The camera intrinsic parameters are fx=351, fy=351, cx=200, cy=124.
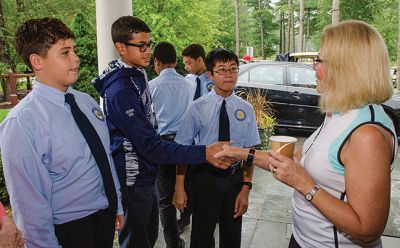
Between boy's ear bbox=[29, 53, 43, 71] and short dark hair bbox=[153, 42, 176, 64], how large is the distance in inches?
98.8

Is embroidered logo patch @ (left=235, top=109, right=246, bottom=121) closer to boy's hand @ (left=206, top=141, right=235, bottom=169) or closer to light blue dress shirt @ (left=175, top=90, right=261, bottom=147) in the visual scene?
light blue dress shirt @ (left=175, top=90, right=261, bottom=147)

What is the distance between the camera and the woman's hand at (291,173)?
5.50 feet

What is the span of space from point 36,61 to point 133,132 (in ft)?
2.52

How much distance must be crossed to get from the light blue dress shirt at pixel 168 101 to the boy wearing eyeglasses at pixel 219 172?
4.05 ft

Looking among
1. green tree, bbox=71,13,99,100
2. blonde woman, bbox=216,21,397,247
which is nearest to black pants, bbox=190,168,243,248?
blonde woman, bbox=216,21,397,247

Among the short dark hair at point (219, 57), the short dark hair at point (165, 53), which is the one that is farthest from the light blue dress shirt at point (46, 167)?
the short dark hair at point (165, 53)

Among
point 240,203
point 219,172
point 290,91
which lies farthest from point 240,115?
point 290,91

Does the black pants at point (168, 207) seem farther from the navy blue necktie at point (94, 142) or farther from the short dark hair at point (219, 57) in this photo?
the navy blue necktie at point (94, 142)

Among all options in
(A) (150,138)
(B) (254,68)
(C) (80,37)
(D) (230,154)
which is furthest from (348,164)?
(C) (80,37)

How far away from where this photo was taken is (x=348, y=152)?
1563 mm

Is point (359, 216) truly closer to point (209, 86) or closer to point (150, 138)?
point (150, 138)

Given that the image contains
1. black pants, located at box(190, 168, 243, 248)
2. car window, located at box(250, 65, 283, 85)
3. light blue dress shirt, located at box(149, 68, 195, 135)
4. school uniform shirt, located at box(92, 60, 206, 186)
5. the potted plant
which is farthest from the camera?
car window, located at box(250, 65, 283, 85)

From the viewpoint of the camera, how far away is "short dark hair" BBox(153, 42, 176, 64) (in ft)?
14.8

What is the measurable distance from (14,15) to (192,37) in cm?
787
